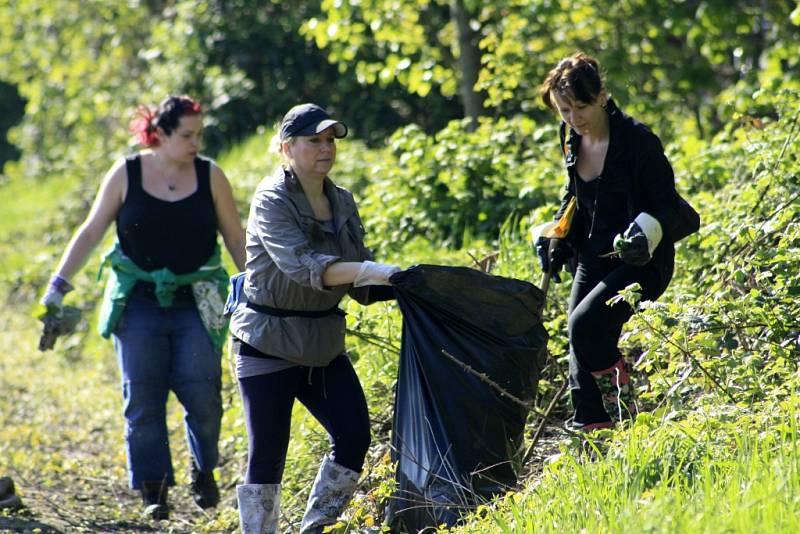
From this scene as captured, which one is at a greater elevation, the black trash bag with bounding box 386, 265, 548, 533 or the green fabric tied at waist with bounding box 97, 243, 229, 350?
the green fabric tied at waist with bounding box 97, 243, 229, 350

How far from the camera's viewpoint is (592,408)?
450 centimetres

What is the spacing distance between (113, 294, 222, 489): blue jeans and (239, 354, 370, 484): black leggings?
1414mm

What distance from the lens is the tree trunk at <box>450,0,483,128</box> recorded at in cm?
982

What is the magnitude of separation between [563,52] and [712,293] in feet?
17.3

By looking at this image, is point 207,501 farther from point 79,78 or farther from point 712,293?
point 79,78

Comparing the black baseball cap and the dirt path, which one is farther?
the dirt path

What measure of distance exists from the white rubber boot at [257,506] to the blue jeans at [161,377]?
1.49 metres

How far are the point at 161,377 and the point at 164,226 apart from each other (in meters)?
0.74

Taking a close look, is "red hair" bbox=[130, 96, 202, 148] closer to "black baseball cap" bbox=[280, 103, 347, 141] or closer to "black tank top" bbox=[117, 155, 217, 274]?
"black tank top" bbox=[117, 155, 217, 274]

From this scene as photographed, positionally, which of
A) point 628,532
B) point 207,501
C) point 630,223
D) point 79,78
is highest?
→ point 79,78

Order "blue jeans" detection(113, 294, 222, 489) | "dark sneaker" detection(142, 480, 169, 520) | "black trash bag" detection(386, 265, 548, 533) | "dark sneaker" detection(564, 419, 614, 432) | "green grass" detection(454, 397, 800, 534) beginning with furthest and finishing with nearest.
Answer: "dark sneaker" detection(142, 480, 169, 520)
"blue jeans" detection(113, 294, 222, 489)
"dark sneaker" detection(564, 419, 614, 432)
"black trash bag" detection(386, 265, 548, 533)
"green grass" detection(454, 397, 800, 534)

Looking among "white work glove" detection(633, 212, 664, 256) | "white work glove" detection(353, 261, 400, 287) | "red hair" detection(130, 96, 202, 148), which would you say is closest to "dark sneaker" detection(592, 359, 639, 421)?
"white work glove" detection(633, 212, 664, 256)

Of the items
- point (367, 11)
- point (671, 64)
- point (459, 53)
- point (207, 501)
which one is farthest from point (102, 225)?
point (671, 64)

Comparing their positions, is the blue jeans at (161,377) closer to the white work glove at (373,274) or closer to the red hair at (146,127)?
the red hair at (146,127)
